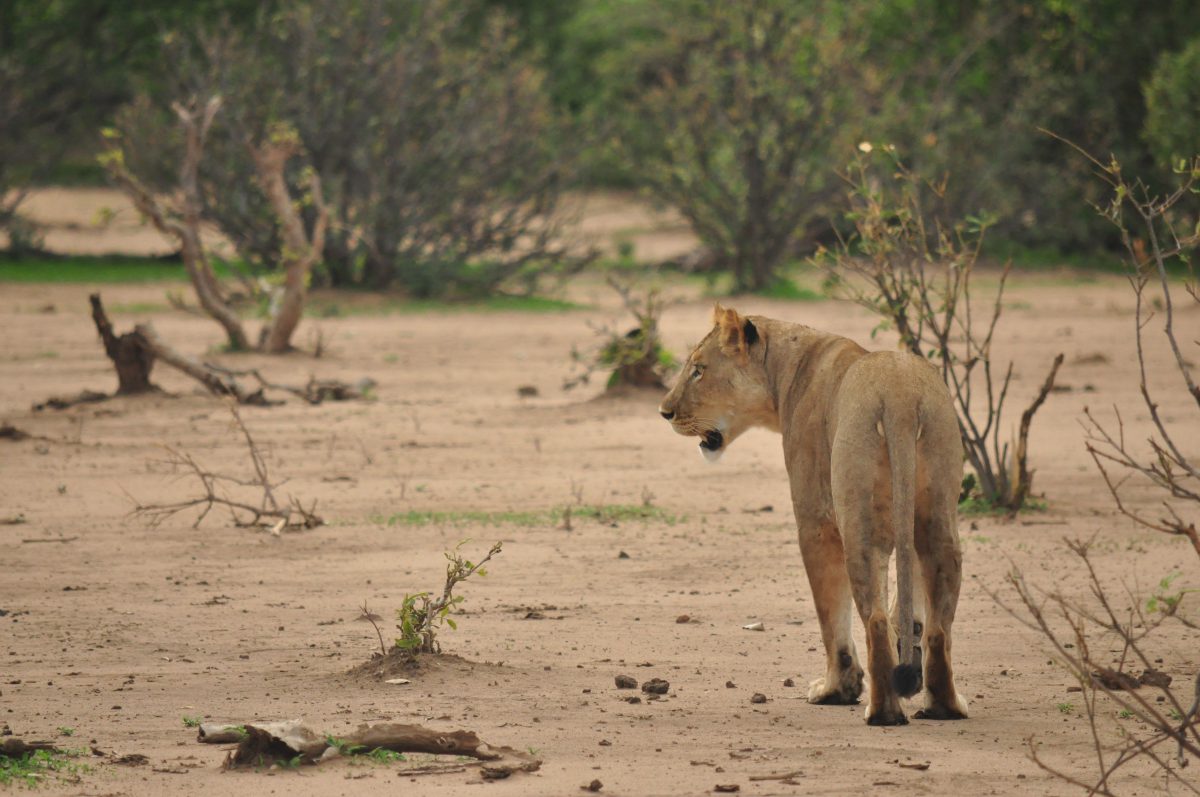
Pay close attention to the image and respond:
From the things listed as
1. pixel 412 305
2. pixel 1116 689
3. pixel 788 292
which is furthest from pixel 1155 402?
pixel 412 305

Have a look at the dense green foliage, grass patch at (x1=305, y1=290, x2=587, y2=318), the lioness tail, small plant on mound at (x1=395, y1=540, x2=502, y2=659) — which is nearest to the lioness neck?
the lioness tail

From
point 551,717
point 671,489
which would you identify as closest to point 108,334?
point 671,489

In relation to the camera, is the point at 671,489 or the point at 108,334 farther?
the point at 108,334

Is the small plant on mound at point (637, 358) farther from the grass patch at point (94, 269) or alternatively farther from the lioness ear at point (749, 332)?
the grass patch at point (94, 269)

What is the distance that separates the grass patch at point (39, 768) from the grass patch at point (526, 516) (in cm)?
416

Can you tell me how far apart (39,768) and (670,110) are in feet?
68.2

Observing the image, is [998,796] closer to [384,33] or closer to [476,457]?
[476,457]

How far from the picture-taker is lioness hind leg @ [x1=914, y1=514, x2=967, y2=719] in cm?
514

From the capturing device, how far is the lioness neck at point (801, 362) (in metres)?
5.51

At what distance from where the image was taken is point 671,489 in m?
10.1

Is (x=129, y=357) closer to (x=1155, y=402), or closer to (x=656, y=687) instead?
(x=1155, y=402)

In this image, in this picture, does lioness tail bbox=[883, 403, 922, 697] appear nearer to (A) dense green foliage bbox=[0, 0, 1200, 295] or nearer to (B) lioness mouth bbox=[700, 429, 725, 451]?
(B) lioness mouth bbox=[700, 429, 725, 451]

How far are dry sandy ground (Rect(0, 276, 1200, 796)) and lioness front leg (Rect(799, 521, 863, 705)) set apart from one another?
100 millimetres

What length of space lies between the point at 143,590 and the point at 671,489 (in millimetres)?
3642
